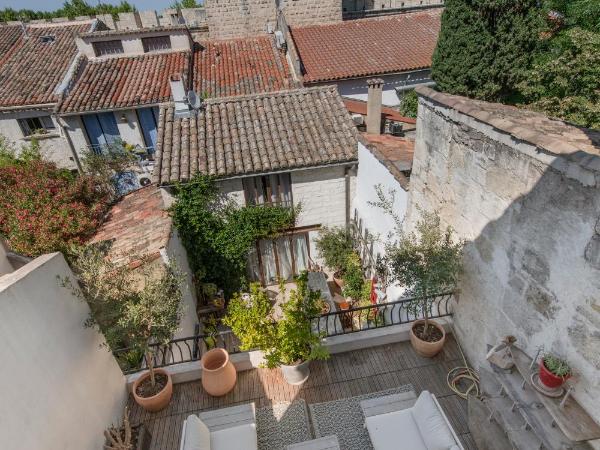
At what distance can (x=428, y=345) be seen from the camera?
6.93 m

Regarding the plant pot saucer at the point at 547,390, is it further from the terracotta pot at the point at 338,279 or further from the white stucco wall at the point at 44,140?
the white stucco wall at the point at 44,140

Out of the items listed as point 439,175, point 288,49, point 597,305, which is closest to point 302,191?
point 439,175

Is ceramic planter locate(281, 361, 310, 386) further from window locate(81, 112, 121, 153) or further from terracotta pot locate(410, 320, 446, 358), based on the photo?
window locate(81, 112, 121, 153)

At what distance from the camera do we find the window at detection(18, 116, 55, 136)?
16962mm

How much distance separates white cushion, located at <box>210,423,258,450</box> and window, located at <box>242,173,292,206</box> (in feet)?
22.3

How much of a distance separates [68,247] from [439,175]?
9.20 metres

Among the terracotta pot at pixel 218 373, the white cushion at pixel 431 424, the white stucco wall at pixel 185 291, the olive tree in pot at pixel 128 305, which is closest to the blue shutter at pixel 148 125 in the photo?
the white stucco wall at pixel 185 291

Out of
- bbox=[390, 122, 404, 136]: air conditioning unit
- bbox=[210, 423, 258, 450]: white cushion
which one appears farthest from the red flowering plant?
bbox=[390, 122, 404, 136]: air conditioning unit

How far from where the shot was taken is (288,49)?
18781mm

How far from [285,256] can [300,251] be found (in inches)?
22.4

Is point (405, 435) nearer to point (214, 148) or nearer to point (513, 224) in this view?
point (513, 224)

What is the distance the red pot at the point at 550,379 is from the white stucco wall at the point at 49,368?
6.05 meters

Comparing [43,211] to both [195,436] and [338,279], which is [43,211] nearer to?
[195,436]

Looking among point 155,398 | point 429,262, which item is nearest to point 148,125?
point 155,398
